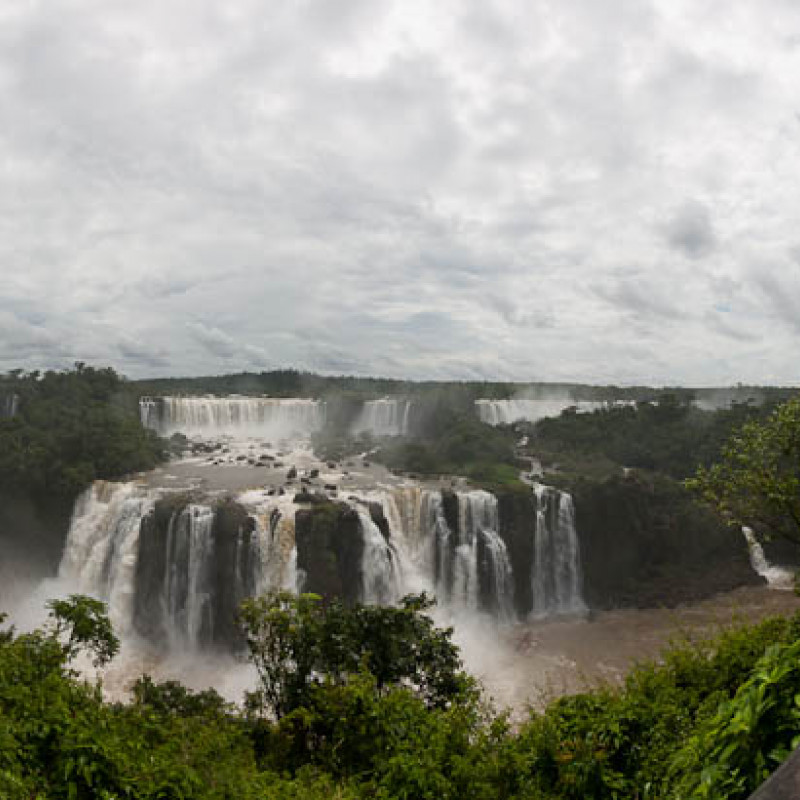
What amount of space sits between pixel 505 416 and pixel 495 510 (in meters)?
30.8

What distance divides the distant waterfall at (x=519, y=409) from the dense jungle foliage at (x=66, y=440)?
32012mm

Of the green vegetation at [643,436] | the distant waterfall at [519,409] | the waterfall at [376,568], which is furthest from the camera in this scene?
the distant waterfall at [519,409]

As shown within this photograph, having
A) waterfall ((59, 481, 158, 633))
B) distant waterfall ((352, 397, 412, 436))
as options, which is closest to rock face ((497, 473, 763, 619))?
waterfall ((59, 481, 158, 633))

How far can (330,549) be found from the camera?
23.7 metres

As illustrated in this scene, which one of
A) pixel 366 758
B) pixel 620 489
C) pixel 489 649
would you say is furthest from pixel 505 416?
pixel 366 758

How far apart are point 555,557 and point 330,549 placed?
1275 centimetres

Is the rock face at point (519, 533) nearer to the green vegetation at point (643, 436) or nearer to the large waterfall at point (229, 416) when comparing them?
the green vegetation at point (643, 436)

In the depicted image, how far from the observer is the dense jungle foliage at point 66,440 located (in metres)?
31.0

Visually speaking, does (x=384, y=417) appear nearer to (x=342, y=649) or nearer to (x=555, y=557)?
(x=555, y=557)

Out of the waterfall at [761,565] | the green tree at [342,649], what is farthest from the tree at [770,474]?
the waterfall at [761,565]

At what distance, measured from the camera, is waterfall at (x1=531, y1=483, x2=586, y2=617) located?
2867 centimetres

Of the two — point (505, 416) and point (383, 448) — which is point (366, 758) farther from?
point (505, 416)

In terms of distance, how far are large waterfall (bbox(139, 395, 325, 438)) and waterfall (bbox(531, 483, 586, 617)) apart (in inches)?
1154

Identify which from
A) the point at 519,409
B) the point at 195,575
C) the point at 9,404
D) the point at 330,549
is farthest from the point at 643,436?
the point at 9,404
